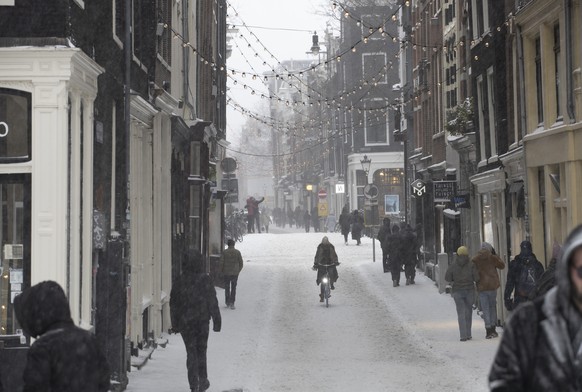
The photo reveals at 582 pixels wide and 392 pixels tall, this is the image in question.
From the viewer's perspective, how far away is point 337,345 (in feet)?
70.5

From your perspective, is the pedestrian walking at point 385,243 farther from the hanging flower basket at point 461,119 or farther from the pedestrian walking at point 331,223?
Answer: the pedestrian walking at point 331,223

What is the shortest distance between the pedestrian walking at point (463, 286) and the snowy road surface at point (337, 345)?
339mm

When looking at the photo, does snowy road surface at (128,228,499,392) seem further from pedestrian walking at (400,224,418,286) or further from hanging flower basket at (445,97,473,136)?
hanging flower basket at (445,97,473,136)

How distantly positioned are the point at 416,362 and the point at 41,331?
1303 centimetres

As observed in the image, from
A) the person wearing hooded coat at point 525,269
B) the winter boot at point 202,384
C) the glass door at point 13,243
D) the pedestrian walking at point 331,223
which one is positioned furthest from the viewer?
the pedestrian walking at point 331,223

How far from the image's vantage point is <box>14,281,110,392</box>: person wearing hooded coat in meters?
6.24

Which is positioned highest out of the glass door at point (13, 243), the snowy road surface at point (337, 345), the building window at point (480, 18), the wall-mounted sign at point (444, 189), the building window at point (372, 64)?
the building window at point (372, 64)

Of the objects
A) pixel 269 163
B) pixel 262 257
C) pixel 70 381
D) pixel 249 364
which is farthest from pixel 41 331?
pixel 269 163

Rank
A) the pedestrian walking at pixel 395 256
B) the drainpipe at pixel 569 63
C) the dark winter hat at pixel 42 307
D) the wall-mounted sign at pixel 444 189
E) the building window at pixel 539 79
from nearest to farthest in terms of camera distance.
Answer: the dark winter hat at pixel 42 307, the drainpipe at pixel 569 63, the building window at pixel 539 79, the wall-mounted sign at pixel 444 189, the pedestrian walking at pixel 395 256

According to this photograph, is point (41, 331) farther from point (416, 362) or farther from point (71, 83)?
point (416, 362)

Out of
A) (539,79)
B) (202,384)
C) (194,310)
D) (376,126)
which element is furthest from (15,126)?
(376,126)

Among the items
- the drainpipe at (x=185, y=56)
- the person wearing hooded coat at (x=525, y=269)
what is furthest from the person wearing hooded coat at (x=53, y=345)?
the drainpipe at (x=185, y=56)

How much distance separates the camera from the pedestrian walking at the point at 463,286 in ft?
71.4

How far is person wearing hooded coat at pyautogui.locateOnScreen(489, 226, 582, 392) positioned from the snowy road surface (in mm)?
11312
